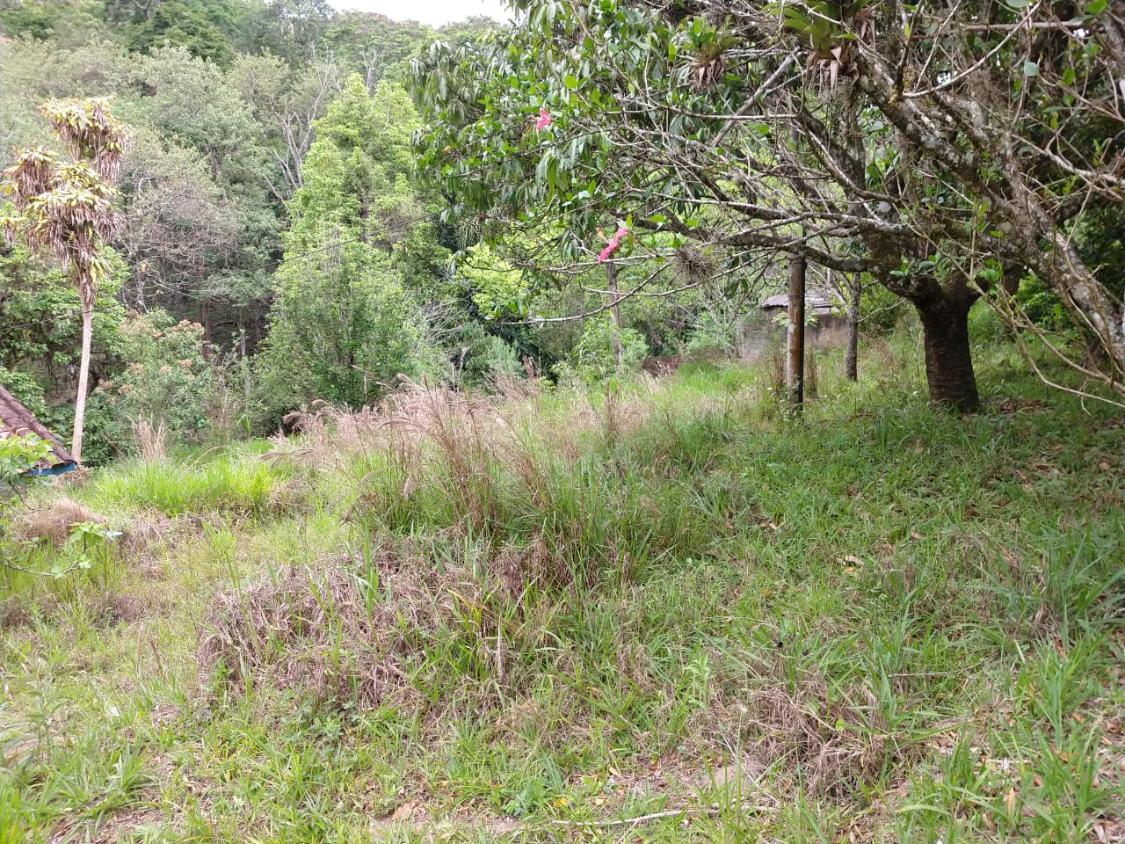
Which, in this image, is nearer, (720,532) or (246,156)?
(720,532)

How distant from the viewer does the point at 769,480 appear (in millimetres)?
4371

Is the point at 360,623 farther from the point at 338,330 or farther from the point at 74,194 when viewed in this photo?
the point at 74,194

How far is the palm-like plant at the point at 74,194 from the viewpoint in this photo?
31.7 ft

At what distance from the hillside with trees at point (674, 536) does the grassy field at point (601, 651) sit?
18 millimetres

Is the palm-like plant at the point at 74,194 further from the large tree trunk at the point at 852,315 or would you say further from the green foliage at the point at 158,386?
the large tree trunk at the point at 852,315

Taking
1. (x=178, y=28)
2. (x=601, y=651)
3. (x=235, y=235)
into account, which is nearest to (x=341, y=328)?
(x=601, y=651)

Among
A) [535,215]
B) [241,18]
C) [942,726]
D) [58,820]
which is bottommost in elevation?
[58,820]

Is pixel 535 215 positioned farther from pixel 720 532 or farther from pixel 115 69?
pixel 115 69

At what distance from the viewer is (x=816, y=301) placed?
37.5 ft

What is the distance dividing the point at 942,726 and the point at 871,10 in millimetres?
2748

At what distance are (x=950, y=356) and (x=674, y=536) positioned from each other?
10.0 feet

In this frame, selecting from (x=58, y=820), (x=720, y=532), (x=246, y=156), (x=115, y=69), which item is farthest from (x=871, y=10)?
(x=115, y=69)

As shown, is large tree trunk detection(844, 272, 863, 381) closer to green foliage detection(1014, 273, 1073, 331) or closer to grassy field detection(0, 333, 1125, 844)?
green foliage detection(1014, 273, 1073, 331)

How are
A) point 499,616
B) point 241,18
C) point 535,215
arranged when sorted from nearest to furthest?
point 499,616 < point 535,215 < point 241,18
